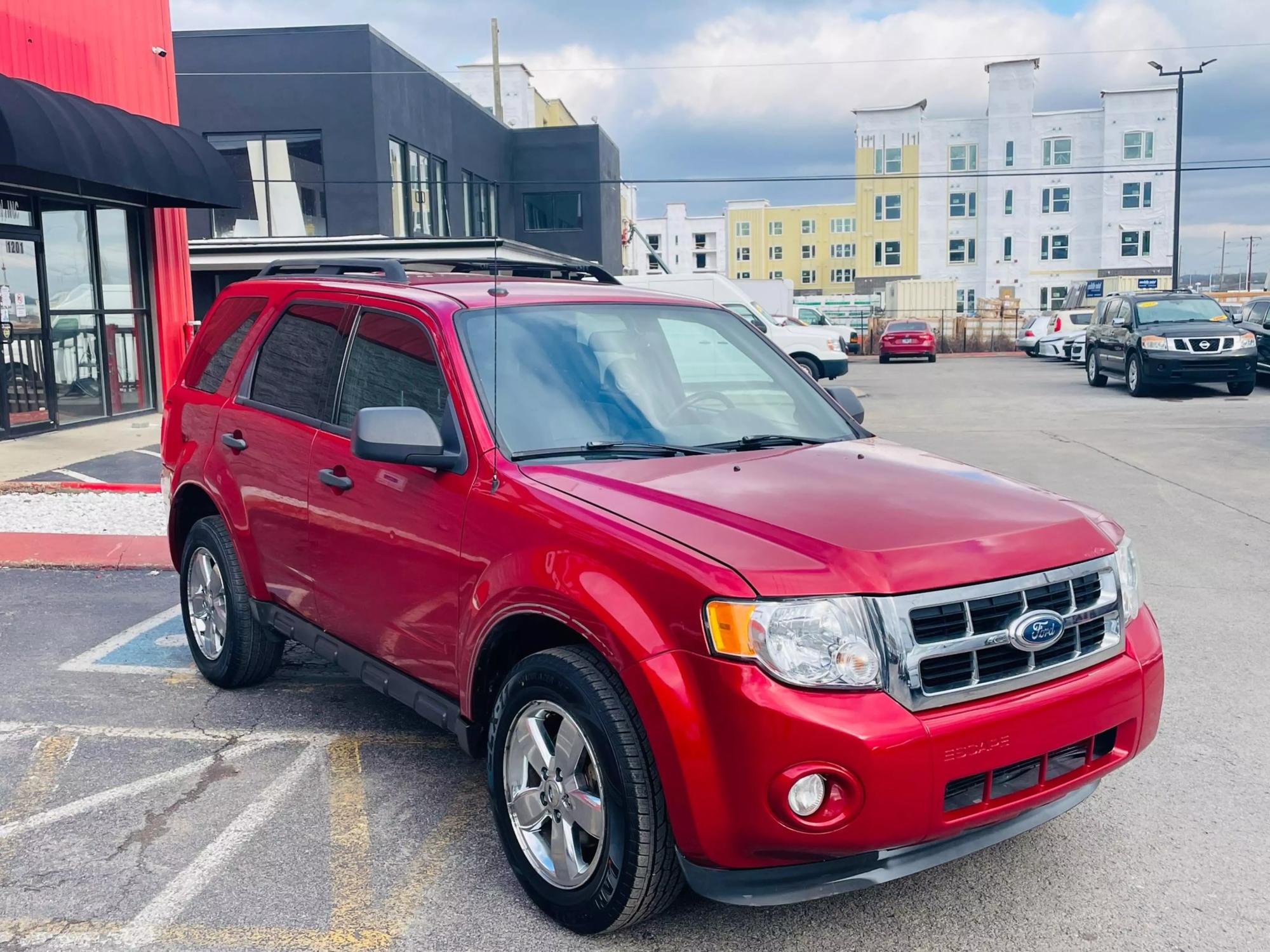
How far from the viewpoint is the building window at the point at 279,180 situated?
79.4ft

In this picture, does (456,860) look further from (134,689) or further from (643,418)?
(134,689)

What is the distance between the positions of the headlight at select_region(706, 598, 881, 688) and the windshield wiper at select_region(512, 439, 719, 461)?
3.38ft

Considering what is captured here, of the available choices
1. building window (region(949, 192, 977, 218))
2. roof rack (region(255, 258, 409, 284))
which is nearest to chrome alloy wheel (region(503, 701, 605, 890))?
roof rack (region(255, 258, 409, 284))

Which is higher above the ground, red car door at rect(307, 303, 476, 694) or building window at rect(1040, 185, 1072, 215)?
building window at rect(1040, 185, 1072, 215)

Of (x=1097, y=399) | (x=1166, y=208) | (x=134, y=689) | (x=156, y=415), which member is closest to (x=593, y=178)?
(x=1097, y=399)

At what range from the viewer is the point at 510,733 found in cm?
330

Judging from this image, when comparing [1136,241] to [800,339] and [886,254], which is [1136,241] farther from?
[800,339]

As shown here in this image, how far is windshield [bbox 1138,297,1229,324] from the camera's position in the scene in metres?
20.5

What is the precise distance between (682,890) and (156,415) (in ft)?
48.8

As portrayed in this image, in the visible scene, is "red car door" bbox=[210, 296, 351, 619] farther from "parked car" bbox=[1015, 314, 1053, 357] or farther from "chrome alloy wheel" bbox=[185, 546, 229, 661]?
"parked car" bbox=[1015, 314, 1053, 357]

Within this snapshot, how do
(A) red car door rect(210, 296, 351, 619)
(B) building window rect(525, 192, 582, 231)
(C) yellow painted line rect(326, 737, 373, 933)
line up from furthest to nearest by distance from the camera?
(B) building window rect(525, 192, 582, 231) < (A) red car door rect(210, 296, 351, 619) < (C) yellow painted line rect(326, 737, 373, 933)

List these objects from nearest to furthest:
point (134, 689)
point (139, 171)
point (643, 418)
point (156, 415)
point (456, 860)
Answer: point (456, 860), point (643, 418), point (134, 689), point (139, 171), point (156, 415)

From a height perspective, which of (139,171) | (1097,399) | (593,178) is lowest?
(1097,399)

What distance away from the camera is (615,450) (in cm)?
364
